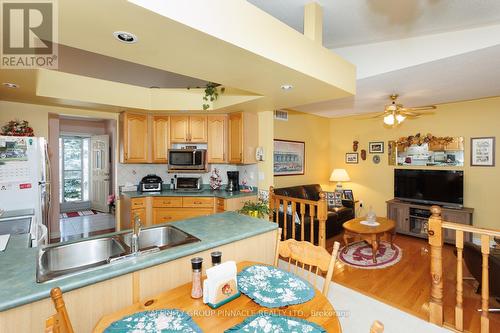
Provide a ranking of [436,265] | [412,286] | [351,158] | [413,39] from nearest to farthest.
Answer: [436,265] < [413,39] < [412,286] < [351,158]

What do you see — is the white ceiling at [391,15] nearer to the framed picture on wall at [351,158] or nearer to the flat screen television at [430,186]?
the flat screen television at [430,186]

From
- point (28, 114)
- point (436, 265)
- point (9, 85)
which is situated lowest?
point (436, 265)

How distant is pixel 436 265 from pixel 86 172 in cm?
771

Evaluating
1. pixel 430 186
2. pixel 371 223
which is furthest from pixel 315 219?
pixel 430 186

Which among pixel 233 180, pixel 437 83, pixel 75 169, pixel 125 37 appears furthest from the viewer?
pixel 75 169

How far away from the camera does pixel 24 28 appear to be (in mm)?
1596

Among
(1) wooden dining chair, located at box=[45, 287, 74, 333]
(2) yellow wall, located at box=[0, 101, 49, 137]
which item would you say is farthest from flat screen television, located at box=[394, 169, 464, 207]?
(2) yellow wall, located at box=[0, 101, 49, 137]

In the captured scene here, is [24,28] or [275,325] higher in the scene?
A: [24,28]

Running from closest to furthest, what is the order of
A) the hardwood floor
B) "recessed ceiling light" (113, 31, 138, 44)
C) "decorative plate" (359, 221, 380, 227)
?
1. "recessed ceiling light" (113, 31, 138, 44)
2. the hardwood floor
3. "decorative plate" (359, 221, 380, 227)

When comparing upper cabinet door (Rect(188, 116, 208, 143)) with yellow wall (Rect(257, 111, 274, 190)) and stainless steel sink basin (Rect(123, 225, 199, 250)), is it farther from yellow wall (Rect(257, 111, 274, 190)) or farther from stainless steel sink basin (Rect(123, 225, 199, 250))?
stainless steel sink basin (Rect(123, 225, 199, 250))

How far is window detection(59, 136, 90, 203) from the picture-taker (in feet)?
21.9

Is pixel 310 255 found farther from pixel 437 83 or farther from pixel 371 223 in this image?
pixel 437 83

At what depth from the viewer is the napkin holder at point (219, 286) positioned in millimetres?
1214

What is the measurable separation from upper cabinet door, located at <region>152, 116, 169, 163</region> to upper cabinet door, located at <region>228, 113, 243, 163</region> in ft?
3.70
